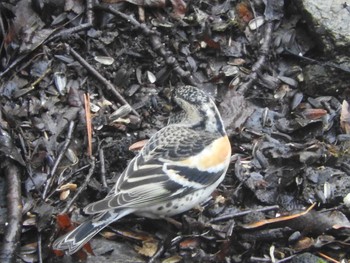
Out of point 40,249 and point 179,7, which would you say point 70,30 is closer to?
point 179,7

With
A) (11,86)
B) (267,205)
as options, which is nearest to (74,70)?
(11,86)

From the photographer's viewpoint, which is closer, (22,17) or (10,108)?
(10,108)

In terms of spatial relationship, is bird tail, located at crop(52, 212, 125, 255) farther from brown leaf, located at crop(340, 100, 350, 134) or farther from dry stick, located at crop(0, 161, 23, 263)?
brown leaf, located at crop(340, 100, 350, 134)

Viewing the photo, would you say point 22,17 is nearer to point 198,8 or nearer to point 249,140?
point 198,8

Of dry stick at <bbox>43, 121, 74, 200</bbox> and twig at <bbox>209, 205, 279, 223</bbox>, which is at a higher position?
dry stick at <bbox>43, 121, 74, 200</bbox>

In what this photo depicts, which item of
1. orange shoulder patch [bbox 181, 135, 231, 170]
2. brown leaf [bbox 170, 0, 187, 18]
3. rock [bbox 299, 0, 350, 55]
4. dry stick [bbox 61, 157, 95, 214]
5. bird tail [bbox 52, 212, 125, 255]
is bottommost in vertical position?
dry stick [bbox 61, 157, 95, 214]

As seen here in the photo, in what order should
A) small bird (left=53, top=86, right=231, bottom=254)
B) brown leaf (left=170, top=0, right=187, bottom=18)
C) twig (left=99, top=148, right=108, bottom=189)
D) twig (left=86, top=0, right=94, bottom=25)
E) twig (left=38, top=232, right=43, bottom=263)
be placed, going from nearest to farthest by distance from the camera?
small bird (left=53, top=86, right=231, bottom=254) → twig (left=38, top=232, right=43, bottom=263) → twig (left=99, top=148, right=108, bottom=189) → twig (left=86, top=0, right=94, bottom=25) → brown leaf (left=170, top=0, right=187, bottom=18)

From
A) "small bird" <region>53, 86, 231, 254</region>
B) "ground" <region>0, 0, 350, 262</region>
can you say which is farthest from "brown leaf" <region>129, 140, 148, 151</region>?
"small bird" <region>53, 86, 231, 254</region>

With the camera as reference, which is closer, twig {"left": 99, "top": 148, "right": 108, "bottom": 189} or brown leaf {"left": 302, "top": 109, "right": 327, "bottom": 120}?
twig {"left": 99, "top": 148, "right": 108, "bottom": 189}
